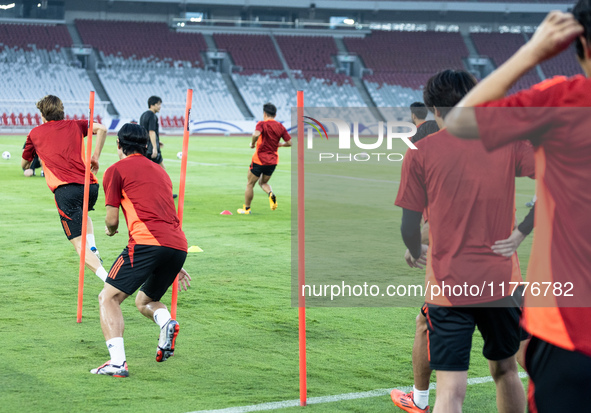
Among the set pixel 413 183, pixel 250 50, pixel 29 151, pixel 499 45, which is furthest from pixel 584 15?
pixel 499 45

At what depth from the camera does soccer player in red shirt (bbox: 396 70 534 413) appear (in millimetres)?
3365

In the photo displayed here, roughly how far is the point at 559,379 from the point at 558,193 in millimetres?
553

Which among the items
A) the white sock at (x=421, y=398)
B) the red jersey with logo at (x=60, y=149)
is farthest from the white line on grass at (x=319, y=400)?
the red jersey with logo at (x=60, y=149)

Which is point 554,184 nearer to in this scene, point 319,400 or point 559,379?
point 559,379

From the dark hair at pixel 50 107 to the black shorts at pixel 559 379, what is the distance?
22.1ft

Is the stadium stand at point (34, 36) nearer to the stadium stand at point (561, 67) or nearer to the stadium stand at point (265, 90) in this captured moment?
the stadium stand at point (265, 90)

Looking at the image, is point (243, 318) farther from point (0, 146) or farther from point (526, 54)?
point (0, 146)

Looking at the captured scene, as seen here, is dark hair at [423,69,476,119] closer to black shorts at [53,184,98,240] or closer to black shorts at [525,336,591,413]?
black shorts at [525,336,591,413]

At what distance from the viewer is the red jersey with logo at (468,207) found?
3.37 meters

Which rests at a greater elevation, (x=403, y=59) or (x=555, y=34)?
(x=403, y=59)

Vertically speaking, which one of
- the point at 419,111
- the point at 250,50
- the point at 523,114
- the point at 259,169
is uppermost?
the point at 250,50

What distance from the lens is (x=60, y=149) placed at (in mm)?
8328

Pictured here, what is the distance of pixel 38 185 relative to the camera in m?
18.8

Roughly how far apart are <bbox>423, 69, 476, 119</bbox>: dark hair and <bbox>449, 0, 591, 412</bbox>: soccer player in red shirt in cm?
116
